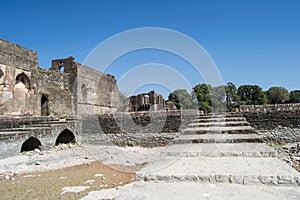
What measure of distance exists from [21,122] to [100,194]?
1082cm

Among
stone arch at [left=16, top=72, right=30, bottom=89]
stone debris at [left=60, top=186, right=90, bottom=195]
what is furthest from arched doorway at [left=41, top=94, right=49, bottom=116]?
stone debris at [left=60, top=186, right=90, bottom=195]

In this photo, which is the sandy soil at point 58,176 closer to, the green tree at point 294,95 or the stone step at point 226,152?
the stone step at point 226,152

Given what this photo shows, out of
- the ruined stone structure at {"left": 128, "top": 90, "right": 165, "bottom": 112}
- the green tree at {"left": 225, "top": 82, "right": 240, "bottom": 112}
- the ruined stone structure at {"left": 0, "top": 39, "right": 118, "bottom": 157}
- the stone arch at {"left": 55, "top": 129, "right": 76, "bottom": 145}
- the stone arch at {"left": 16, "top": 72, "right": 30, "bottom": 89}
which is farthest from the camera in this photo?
the green tree at {"left": 225, "top": 82, "right": 240, "bottom": 112}

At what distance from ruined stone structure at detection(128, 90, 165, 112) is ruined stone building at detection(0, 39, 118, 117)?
4623 millimetres

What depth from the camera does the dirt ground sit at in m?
3.96

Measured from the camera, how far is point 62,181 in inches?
191

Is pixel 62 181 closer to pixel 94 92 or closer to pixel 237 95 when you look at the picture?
pixel 94 92

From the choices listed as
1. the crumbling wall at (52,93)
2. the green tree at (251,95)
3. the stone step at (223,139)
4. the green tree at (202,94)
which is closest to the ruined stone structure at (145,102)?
the crumbling wall at (52,93)

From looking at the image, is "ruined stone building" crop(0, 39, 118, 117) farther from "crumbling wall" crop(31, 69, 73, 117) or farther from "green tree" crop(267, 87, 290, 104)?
"green tree" crop(267, 87, 290, 104)

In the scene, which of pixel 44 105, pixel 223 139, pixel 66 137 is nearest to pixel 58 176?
pixel 223 139

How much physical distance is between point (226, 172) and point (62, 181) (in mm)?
3638

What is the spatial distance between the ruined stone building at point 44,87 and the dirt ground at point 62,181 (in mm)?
10891

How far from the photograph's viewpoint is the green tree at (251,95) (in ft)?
131

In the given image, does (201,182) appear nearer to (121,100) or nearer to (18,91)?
(18,91)
